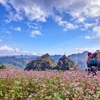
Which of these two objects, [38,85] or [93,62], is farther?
[93,62]

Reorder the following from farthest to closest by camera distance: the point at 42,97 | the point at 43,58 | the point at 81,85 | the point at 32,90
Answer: the point at 43,58, the point at 32,90, the point at 81,85, the point at 42,97

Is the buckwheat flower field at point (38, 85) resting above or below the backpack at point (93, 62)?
below

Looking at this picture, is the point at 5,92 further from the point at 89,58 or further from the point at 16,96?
the point at 89,58

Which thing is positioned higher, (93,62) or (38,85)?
(93,62)

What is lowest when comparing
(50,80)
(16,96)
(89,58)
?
(16,96)

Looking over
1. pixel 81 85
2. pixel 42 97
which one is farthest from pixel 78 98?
pixel 81 85

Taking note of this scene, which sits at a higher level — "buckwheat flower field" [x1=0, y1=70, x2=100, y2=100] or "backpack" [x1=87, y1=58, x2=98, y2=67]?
"backpack" [x1=87, y1=58, x2=98, y2=67]

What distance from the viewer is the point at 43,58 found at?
82.6 metres

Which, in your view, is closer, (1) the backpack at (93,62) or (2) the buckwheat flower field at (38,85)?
(2) the buckwheat flower field at (38,85)

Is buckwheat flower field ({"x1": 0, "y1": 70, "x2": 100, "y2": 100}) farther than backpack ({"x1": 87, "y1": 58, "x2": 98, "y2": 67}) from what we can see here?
No

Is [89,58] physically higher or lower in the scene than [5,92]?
higher

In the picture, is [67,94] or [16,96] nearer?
[67,94]

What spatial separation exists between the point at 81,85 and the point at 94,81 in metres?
0.73

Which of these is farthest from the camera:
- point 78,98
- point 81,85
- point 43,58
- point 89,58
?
point 43,58
